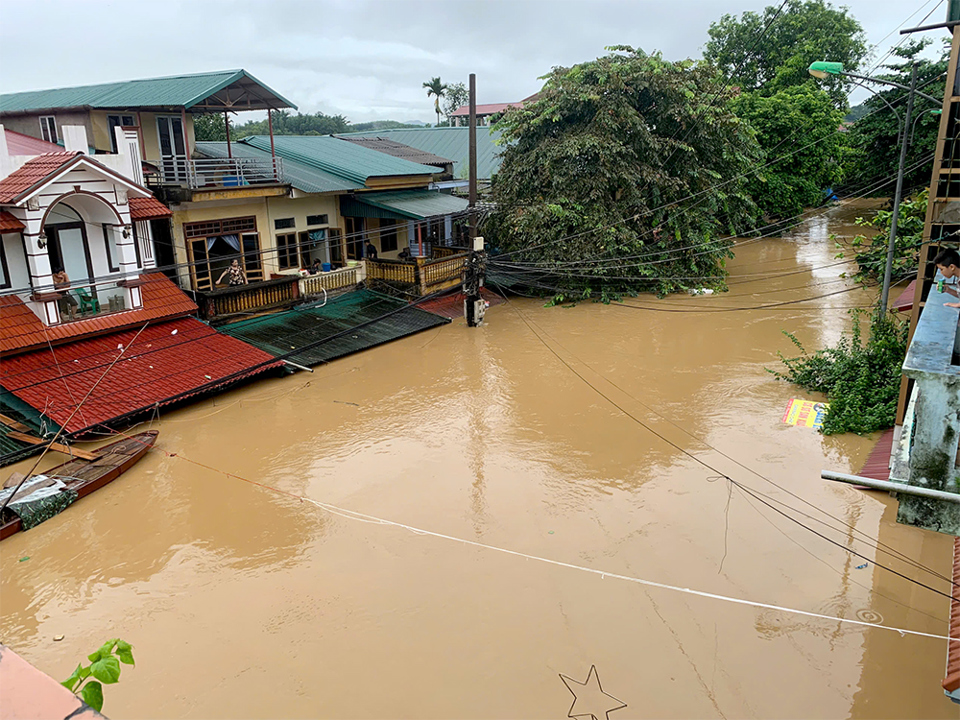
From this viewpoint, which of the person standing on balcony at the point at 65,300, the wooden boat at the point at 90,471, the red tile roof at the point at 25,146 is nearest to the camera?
the wooden boat at the point at 90,471

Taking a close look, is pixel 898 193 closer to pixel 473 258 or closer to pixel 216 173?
pixel 473 258

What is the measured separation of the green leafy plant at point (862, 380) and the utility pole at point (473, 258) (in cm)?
916

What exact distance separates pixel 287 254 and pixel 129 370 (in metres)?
7.20

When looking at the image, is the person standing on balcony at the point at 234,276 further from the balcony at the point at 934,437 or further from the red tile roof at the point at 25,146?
the balcony at the point at 934,437

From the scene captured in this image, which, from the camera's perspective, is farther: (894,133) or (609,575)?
(894,133)

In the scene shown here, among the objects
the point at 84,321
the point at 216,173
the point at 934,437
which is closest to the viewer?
the point at 934,437

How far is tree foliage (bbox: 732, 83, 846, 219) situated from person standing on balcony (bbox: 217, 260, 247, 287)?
26.5 m

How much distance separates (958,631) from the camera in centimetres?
572

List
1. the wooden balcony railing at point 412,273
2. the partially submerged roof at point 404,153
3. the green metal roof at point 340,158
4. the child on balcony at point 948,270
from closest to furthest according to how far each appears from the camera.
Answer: the child on balcony at point 948,270
the wooden balcony railing at point 412,273
the green metal roof at point 340,158
the partially submerged roof at point 404,153

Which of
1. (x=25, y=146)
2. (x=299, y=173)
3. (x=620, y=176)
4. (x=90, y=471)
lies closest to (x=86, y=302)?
(x=25, y=146)

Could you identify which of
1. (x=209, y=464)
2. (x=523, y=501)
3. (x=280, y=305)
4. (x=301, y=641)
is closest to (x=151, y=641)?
(x=301, y=641)

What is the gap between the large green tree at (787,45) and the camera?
39.8 meters

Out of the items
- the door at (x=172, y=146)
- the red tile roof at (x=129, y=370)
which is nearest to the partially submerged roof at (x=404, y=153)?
the door at (x=172, y=146)

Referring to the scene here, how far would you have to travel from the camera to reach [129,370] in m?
14.4
